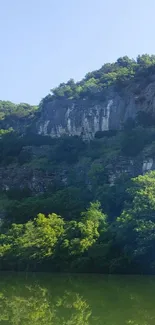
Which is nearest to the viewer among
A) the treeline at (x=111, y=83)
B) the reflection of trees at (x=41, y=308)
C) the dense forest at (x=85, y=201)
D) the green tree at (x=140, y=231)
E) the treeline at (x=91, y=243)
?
the reflection of trees at (x=41, y=308)

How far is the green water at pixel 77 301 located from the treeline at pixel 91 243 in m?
2.02

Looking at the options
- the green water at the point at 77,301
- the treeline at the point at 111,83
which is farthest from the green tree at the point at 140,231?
the treeline at the point at 111,83

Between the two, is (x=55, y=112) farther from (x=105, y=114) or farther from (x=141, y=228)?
(x=141, y=228)

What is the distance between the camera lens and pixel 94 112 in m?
39.3

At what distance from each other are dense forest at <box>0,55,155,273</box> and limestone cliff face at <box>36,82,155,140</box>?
3.50ft

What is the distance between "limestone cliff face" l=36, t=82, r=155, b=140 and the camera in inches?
1453

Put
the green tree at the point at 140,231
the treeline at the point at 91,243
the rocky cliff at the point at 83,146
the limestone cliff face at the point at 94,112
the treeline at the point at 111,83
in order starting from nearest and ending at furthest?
the green tree at the point at 140,231 < the treeline at the point at 91,243 < the rocky cliff at the point at 83,146 < the limestone cliff face at the point at 94,112 < the treeline at the point at 111,83

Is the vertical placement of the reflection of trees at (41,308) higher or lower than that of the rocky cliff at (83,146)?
lower

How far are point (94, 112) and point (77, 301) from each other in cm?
2897

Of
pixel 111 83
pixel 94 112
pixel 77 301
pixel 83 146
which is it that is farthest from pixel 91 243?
pixel 111 83

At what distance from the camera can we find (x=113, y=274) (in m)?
19.7

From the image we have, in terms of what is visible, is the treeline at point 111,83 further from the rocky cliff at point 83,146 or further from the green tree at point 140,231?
the green tree at point 140,231

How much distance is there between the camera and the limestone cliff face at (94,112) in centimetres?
3691

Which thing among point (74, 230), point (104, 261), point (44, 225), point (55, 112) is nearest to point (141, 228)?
point (104, 261)
